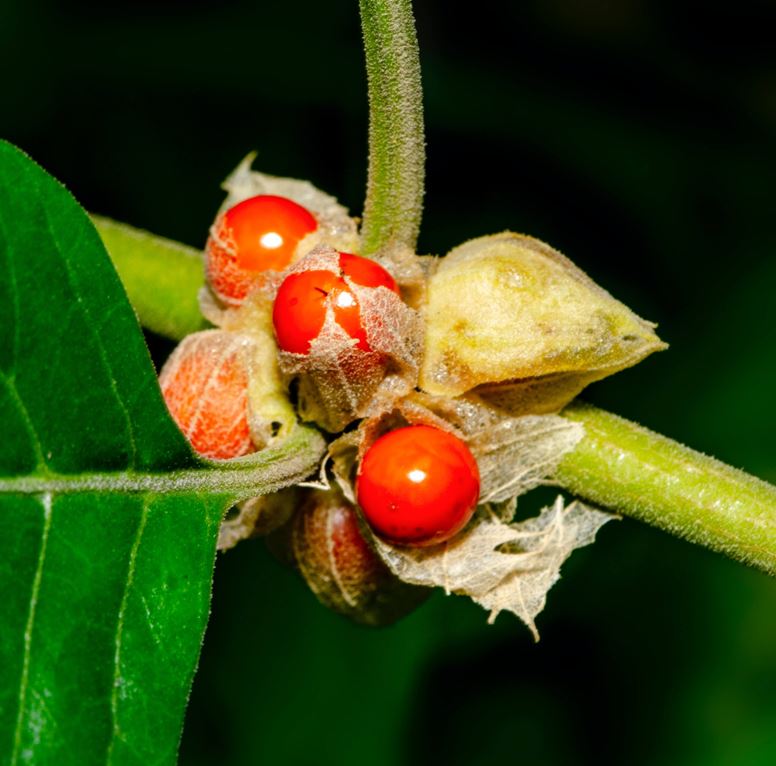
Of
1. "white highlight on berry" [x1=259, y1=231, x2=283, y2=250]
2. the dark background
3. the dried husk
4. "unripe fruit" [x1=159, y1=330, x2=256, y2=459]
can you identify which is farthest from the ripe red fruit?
the dark background

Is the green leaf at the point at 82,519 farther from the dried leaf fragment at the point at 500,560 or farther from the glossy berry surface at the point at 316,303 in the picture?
the dried leaf fragment at the point at 500,560

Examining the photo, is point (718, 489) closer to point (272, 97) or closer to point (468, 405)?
point (468, 405)

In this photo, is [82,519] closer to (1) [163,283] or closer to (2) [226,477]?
(2) [226,477]

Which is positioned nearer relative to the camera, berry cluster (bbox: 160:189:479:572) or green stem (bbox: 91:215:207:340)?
berry cluster (bbox: 160:189:479:572)

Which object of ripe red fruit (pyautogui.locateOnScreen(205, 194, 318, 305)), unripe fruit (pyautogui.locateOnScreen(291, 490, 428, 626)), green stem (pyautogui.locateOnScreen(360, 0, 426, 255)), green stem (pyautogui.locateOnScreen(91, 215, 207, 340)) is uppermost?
green stem (pyautogui.locateOnScreen(360, 0, 426, 255))

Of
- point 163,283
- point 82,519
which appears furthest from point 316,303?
point 163,283

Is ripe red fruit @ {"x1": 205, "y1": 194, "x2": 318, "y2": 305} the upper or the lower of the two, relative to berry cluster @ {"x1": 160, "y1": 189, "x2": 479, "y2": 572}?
upper

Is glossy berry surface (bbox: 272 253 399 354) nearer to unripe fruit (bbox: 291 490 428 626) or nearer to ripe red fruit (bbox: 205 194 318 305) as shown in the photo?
ripe red fruit (bbox: 205 194 318 305)
